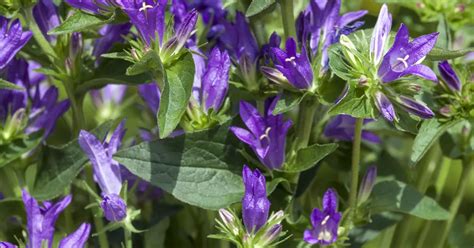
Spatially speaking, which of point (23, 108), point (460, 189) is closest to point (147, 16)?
point (23, 108)

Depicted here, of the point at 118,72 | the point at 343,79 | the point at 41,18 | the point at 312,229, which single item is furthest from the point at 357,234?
the point at 41,18

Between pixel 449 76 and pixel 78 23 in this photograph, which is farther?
pixel 449 76

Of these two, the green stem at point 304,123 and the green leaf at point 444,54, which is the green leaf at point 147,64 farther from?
the green leaf at point 444,54

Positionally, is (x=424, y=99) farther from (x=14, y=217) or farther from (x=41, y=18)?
(x=14, y=217)

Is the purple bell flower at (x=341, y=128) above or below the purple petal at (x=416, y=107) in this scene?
below

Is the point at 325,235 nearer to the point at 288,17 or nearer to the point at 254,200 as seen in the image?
the point at 254,200

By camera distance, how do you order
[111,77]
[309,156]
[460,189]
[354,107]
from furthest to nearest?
1. [460,189]
2. [111,77]
3. [309,156]
4. [354,107]

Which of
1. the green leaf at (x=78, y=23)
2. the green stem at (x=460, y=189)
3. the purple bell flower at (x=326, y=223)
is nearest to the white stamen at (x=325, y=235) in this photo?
the purple bell flower at (x=326, y=223)
